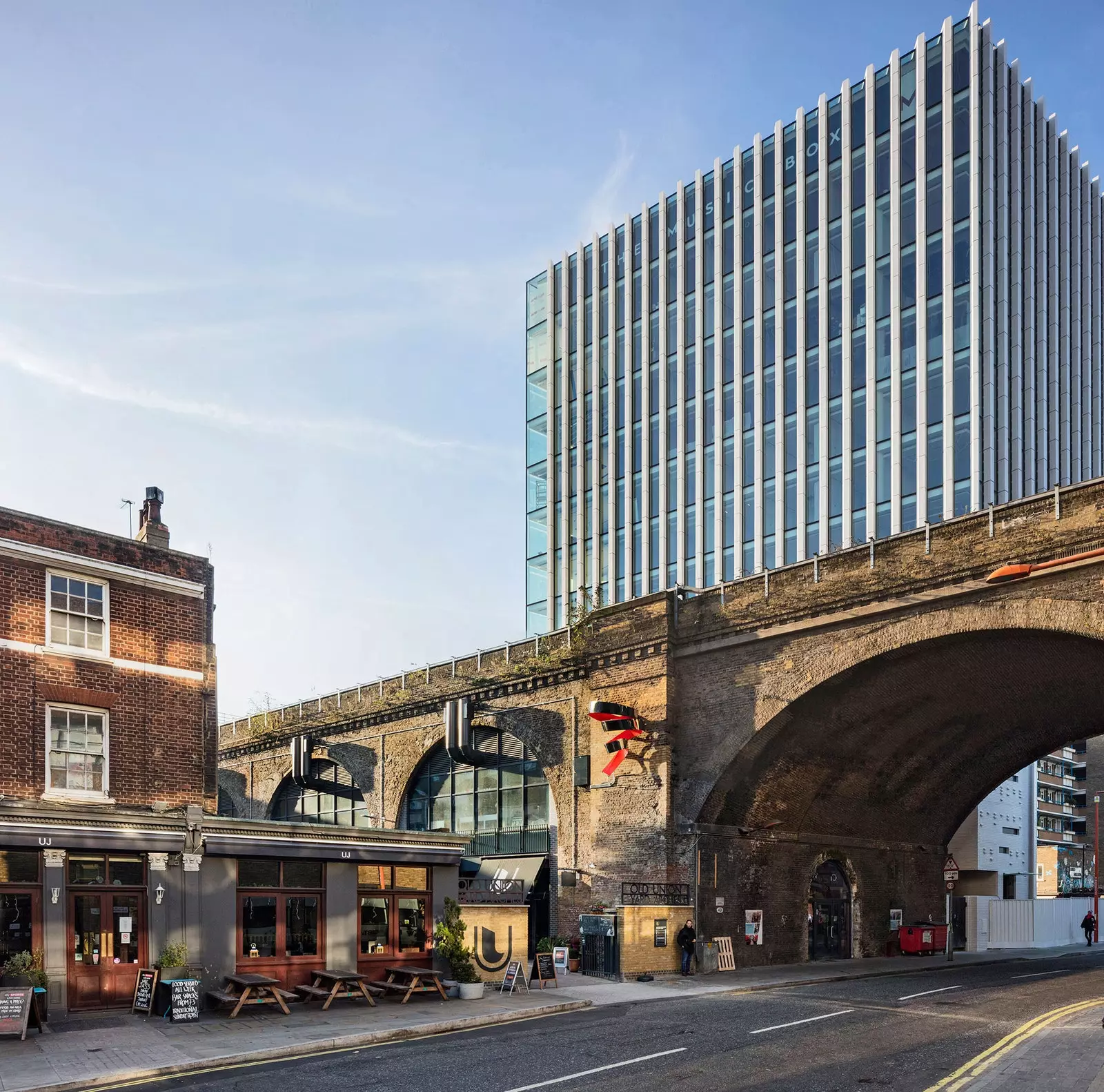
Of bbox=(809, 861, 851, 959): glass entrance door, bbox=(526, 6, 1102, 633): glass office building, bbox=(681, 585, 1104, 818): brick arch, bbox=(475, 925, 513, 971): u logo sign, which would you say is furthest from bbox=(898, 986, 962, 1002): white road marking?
bbox=(526, 6, 1102, 633): glass office building

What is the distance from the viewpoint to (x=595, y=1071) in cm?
1644

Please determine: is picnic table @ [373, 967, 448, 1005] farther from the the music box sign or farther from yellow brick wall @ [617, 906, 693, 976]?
the the music box sign

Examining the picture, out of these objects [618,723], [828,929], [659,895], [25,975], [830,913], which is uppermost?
[618,723]

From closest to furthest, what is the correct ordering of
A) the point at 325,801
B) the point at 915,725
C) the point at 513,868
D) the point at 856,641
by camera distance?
the point at 856,641 < the point at 915,725 < the point at 513,868 < the point at 325,801

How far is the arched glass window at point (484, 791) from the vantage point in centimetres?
4009

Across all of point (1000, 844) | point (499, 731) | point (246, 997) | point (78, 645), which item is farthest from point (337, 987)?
point (1000, 844)

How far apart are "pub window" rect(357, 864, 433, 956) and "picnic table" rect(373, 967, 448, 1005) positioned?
0.84m

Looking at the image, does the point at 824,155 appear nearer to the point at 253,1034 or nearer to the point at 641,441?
the point at 641,441

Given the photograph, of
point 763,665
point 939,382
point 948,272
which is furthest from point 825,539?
point 763,665

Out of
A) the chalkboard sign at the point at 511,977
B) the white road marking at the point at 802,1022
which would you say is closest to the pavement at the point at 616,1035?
the white road marking at the point at 802,1022

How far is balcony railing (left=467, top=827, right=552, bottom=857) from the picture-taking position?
128ft

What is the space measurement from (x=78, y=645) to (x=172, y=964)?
23.4ft

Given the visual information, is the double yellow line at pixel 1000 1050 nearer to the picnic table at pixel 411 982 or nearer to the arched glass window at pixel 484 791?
the picnic table at pixel 411 982

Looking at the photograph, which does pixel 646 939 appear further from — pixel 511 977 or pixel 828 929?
pixel 828 929
